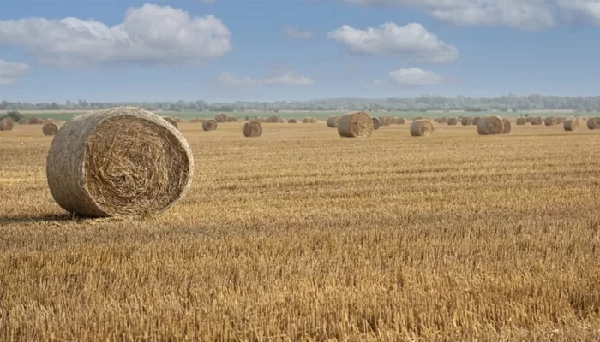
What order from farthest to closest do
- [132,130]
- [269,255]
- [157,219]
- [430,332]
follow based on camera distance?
[132,130] → [157,219] → [269,255] → [430,332]

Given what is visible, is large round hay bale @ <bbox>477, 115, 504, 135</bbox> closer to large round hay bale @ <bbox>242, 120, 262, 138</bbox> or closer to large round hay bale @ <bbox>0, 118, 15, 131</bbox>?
large round hay bale @ <bbox>242, 120, 262, 138</bbox>

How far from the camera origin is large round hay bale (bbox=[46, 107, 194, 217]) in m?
11.8

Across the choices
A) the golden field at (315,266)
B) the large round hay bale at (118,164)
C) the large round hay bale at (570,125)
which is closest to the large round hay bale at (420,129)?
the large round hay bale at (570,125)

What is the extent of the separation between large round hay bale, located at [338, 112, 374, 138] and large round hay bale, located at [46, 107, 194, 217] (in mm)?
22232

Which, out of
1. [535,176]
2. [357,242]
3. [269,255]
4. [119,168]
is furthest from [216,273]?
[535,176]

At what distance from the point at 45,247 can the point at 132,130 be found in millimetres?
4245

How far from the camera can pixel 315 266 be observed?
302 inches

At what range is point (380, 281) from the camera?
7.06 m

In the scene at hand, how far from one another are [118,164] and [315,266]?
18.2ft

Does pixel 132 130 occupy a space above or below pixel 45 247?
above

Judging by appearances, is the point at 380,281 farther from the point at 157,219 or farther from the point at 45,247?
the point at 157,219

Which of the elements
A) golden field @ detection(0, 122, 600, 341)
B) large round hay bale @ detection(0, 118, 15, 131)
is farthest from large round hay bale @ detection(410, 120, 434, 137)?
large round hay bale @ detection(0, 118, 15, 131)

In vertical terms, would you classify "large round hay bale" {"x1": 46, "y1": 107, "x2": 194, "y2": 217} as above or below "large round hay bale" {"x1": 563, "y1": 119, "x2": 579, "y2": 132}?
above

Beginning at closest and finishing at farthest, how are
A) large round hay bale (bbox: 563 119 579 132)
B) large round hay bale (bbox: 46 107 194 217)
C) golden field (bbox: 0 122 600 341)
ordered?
golden field (bbox: 0 122 600 341) < large round hay bale (bbox: 46 107 194 217) < large round hay bale (bbox: 563 119 579 132)
